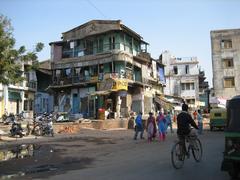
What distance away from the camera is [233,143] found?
864 centimetres

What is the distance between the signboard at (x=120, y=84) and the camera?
41.0m

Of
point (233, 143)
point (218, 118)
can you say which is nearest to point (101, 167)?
point (233, 143)

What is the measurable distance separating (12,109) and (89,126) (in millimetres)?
16508

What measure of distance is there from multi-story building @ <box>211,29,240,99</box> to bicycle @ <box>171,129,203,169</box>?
1786 inches

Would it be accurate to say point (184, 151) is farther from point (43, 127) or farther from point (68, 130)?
point (68, 130)

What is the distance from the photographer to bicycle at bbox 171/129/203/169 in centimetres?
1093

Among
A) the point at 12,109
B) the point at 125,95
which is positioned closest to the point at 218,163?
the point at 125,95

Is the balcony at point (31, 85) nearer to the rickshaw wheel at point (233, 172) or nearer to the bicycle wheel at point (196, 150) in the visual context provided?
the bicycle wheel at point (196, 150)

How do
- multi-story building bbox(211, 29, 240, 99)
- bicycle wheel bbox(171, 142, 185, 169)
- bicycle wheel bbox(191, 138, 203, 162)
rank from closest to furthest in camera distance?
bicycle wheel bbox(171, 142, 185, 169) → bicycle wheel bbox(191, 138, 203, 162) → multi-story building bbox(211, 29, 240, 99)

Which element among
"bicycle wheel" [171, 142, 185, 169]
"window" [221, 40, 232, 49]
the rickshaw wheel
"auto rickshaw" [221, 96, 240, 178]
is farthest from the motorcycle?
"window" [221, 40, 232, 49]

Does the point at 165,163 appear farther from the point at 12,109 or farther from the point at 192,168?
the point at 12,109

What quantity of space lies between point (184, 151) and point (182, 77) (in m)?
60.2

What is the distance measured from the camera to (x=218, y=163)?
11.6 metres

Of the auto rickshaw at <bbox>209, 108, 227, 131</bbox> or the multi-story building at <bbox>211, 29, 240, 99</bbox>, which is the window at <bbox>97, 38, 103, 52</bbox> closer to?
the auto rickshaw at <bbox>209, 108, 227, 131</bbox>
